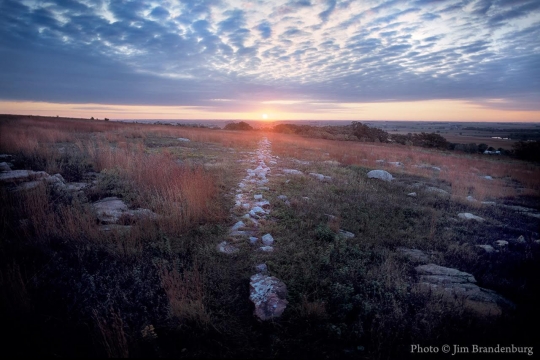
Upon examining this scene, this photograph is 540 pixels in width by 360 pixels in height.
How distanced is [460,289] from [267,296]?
121 inches

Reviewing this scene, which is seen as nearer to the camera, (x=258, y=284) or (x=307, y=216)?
(x=258, y=284)

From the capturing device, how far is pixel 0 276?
9.84 ft

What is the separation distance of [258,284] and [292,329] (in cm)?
84

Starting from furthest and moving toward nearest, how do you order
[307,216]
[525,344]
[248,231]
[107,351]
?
[307,216]
[248,231]
[525,344]
[107,351]

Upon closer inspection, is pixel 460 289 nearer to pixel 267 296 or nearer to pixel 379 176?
pixel 267 296

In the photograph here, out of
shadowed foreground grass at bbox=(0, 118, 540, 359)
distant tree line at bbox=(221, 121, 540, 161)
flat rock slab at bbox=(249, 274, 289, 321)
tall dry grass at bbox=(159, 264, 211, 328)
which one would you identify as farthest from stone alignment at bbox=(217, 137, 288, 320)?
distant tree line at bbox=(221, 121, 540, 161)

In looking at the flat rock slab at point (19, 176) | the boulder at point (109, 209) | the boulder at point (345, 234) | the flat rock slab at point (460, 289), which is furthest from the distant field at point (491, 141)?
the flat rock slab at point (19, 176)

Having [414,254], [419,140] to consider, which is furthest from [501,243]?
[419,140]

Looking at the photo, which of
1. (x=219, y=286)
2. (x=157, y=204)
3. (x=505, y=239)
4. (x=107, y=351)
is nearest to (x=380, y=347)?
(x=219, y=286)

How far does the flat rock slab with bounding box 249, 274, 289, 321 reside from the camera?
127 inches

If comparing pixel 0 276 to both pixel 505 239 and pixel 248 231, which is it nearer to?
pixel 248 231

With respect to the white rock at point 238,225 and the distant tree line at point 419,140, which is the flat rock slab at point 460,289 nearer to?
the white rock at point 238,225

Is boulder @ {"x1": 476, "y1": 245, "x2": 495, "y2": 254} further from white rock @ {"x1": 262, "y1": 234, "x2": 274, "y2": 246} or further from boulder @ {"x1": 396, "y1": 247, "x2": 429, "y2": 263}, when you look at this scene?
white rock @ {"x1": 262, "y1": 234, "x2": 274, "y2": 246}

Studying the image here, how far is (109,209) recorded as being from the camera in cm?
557
